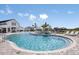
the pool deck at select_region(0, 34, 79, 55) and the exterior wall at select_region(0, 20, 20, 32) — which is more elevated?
the exterior wall at select_region(0, 20, 20, 32)

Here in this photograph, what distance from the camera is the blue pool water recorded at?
2.76m

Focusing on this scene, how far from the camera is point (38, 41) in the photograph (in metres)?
2.82

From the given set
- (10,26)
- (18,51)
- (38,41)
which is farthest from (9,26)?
(38,41)

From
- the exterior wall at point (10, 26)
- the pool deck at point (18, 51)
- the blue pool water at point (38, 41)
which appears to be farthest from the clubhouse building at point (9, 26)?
the pool deck at point (18, 51)

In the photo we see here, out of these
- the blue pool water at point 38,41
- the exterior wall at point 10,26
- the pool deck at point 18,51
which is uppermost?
the exterior wall at point 10,26

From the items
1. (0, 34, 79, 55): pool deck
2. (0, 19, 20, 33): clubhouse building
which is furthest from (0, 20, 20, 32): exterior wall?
(0, 34, 79, 55): pool deck

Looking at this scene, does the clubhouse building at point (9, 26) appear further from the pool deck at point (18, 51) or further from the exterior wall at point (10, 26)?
the pool deck at point (18, 51)

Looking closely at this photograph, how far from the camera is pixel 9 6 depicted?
2750mm

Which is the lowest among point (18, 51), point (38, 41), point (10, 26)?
point (18, 51)

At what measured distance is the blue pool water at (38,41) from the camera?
2760 millimetres

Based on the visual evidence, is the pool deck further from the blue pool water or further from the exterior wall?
the exterior wall

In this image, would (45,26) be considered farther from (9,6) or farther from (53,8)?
(9,6)

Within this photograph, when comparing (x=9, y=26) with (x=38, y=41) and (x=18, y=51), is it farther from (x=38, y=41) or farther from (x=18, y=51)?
(x=38, y=41)
